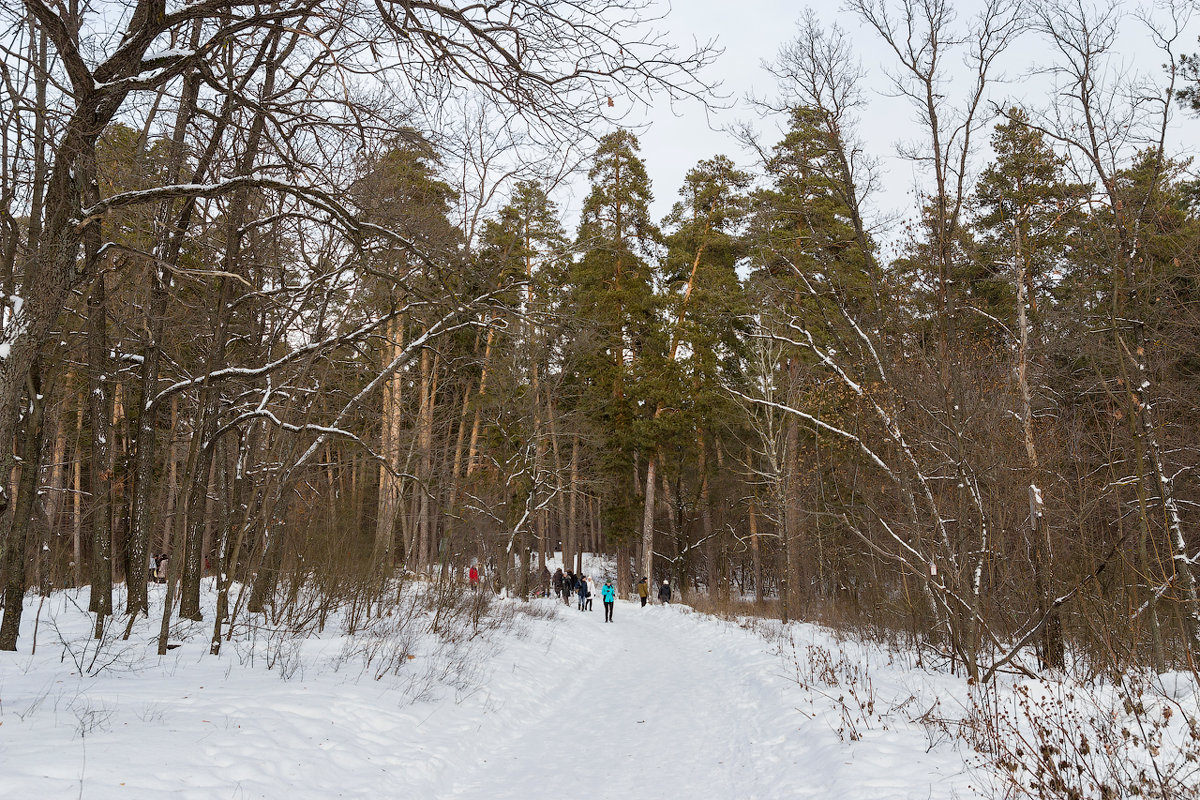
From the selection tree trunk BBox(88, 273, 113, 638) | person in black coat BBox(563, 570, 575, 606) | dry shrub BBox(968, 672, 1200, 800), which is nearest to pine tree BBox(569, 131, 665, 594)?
person in black coat BBox(563, 570, 575, 606)

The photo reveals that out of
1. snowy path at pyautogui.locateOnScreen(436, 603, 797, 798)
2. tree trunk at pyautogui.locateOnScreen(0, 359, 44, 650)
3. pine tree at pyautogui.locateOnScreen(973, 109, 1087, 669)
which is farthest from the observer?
pine tree at pyautogui.locateOnScreen(973, 109, 1087, 669)

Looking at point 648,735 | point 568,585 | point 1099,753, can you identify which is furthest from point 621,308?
point 1099,753

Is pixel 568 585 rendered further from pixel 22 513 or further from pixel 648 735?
pixel 22 513

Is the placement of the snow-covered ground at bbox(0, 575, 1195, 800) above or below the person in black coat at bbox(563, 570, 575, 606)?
above

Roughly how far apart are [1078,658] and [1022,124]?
6807 mm

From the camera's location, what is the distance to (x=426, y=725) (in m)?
6.11

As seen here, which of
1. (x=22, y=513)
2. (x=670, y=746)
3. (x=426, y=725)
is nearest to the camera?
(x=426, y=725)

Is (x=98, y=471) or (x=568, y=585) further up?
(x=98, y=471)

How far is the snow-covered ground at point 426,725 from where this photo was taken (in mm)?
4090

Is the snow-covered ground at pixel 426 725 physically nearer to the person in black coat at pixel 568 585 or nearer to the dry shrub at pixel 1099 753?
the dry shrub at pixel 1099 753

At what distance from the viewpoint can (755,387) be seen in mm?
20797

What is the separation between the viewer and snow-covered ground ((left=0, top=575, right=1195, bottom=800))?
13.4 ft

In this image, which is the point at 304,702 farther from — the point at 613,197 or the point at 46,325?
the point at 613,197

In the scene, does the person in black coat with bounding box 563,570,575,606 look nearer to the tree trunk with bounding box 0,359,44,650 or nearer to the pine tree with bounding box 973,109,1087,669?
the pine tree with bounding box 973,109,1087,669
